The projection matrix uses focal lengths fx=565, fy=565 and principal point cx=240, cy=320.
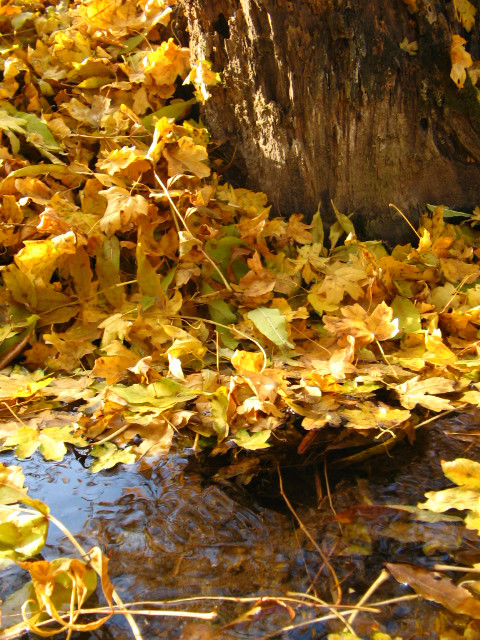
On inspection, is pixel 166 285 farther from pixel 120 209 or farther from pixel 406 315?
pixel 406 315

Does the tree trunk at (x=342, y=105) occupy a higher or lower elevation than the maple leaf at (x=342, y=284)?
higher

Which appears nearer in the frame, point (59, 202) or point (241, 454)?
point (241, 454)

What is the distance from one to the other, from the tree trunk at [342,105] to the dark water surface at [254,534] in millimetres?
1105

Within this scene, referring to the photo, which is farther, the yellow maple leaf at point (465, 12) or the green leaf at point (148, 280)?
the yellow maple leaf at point (465, 12)

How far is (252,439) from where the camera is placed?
1.26m

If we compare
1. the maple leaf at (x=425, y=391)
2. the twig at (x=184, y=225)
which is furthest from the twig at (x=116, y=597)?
the twig at (x=184, y=225)

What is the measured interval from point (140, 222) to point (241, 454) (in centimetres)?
88

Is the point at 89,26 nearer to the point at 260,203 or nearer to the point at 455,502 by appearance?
the point at 260,203

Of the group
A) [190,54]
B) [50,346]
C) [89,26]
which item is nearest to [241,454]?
[50,346]

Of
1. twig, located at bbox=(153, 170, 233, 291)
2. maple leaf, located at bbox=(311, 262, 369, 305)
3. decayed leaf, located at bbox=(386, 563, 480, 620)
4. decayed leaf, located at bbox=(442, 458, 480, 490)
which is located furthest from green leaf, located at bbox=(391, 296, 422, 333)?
decayed leaf, located at bbox=(386, 563, 480, 620)

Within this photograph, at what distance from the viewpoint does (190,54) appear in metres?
Answer: 2.12

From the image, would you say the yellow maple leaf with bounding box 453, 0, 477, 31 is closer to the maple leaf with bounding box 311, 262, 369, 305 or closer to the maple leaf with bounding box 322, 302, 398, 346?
the maple leaf with bounding box 311, 262, 369, 305

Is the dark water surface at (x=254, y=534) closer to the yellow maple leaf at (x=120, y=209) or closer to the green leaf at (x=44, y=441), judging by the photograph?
the green leaf at (x=44, y=441)

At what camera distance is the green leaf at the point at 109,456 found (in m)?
1.28
